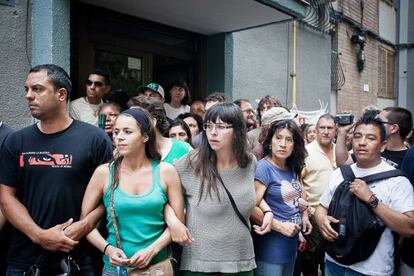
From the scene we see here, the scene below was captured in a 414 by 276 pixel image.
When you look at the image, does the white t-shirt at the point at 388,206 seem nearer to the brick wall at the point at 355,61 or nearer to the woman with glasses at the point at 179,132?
the woman with glasses at the point at 179,132

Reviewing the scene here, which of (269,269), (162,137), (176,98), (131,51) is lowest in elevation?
(269,269)

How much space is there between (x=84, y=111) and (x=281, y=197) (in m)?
2.22

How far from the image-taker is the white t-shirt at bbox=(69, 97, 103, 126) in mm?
3986

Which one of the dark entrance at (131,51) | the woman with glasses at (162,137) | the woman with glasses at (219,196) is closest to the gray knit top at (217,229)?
the woman with glasses at (219,196)

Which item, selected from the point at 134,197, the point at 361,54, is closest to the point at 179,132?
the point at 134,197

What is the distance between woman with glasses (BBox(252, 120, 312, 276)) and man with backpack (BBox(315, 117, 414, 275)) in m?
0.24

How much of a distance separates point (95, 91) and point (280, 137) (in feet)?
6.72

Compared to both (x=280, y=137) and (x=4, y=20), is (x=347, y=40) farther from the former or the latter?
(x=4, y=20)

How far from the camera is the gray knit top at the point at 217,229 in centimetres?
244

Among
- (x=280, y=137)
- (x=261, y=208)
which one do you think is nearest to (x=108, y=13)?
(x=280, y=137)

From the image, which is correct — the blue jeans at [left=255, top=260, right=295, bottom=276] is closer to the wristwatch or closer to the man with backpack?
the man with backpack

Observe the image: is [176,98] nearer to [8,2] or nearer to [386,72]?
[8,2]

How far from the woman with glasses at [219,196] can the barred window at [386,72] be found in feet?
32.6

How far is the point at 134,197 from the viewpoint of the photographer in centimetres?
234
